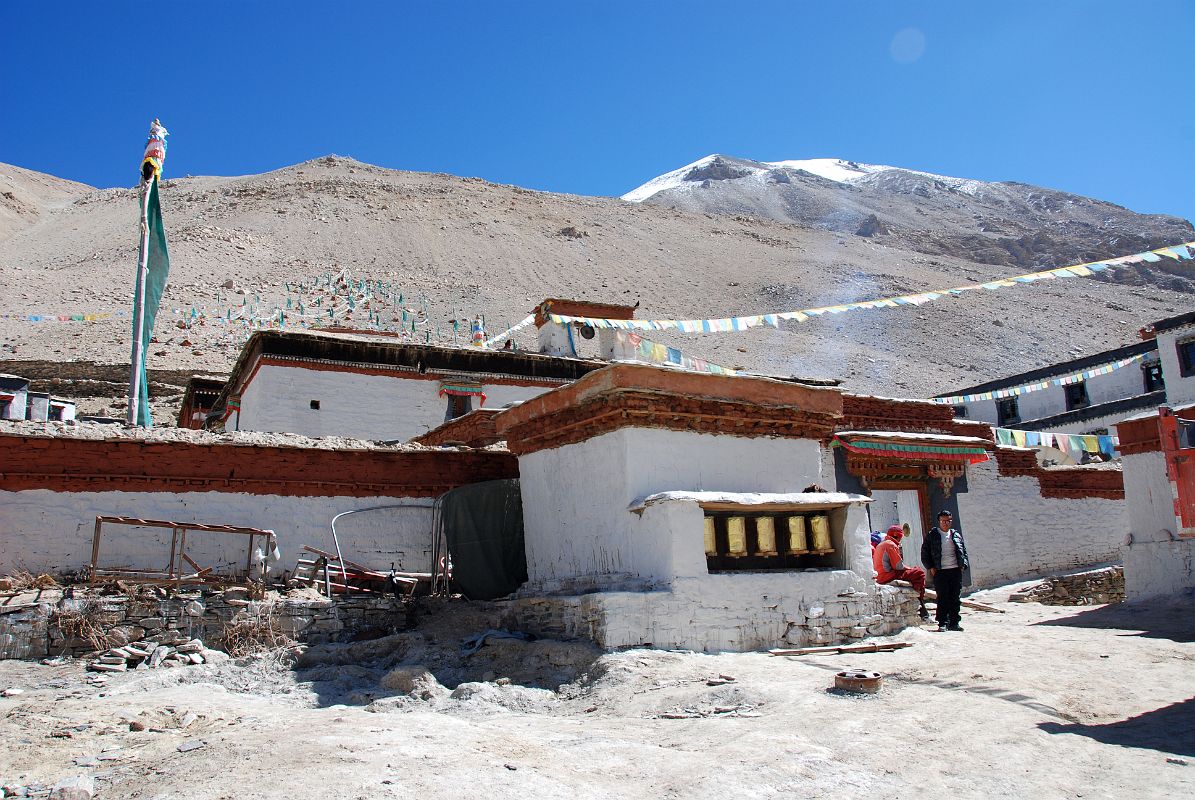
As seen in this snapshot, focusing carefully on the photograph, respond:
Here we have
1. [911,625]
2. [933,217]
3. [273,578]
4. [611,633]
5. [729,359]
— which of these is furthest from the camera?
[933,217]

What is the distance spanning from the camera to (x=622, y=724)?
518cm

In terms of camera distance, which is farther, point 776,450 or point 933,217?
point 933,217

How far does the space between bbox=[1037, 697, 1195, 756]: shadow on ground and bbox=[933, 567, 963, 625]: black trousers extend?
3.46m

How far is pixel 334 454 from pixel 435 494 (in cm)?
123

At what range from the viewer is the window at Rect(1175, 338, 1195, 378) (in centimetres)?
2288

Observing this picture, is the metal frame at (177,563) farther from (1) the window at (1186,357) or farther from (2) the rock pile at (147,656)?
(1) the window at (1186,357)

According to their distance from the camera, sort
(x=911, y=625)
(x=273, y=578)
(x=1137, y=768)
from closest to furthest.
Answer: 1. (x=1137, y=768)
2. (x=911, y=625)
3. (x=273, y=578)

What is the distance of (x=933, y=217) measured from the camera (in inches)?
3723

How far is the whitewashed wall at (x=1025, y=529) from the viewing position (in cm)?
1308

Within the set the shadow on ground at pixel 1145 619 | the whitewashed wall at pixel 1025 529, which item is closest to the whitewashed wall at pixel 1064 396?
the whitewashed wall at pixel 1025 529

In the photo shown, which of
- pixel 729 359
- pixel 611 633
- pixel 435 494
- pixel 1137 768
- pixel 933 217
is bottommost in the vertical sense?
pixel 1137 768

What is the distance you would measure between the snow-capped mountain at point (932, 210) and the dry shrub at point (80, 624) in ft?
250

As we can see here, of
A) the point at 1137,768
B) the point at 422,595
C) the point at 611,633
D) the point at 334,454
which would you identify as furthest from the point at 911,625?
the point at 334,454

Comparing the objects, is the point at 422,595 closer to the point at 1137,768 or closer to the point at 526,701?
the point at 526,701
